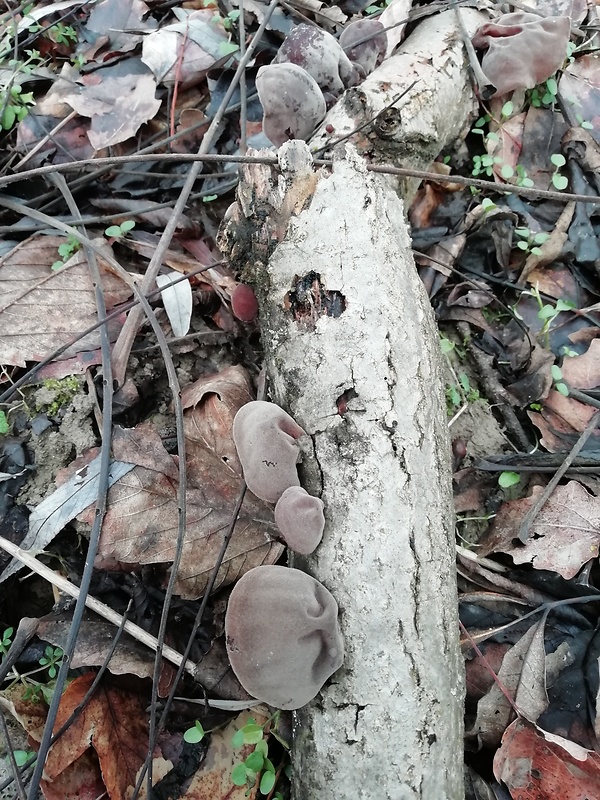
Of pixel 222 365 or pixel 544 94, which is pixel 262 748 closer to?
pixel 222 365

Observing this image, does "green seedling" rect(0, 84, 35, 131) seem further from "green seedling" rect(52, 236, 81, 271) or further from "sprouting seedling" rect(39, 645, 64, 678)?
"sprouting seedling" rect(39, 645, 64, 678)

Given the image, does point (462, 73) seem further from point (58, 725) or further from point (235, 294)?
point (58, 725)

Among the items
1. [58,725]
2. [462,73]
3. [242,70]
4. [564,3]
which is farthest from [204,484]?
[564,3]

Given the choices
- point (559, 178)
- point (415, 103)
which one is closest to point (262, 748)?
point (415, 103)

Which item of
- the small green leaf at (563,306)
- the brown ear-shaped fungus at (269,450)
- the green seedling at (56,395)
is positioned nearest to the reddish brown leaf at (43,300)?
the green seedling at (56,395)

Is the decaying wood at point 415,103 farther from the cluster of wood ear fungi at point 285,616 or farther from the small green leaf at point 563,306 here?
the cluster of wood ear fungi at point 285,616
